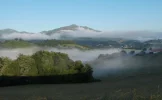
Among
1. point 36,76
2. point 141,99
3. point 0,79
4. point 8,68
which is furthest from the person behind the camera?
point 8,68

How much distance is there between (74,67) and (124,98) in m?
48.3

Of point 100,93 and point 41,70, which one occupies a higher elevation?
point 41,70

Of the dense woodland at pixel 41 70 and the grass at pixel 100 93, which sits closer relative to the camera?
the grass at pixel 100 93

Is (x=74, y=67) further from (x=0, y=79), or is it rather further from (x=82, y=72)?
(x=0, y=79)

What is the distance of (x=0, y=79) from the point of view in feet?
179

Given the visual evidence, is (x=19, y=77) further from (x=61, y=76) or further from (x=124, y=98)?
(x=124, y=98)

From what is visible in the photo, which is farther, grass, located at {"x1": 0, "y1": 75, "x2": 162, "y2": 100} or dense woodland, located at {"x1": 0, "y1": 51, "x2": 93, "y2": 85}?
dense woodland, located at {"x1": 0, "y1": 51, "x2": 93, "y2": 85}

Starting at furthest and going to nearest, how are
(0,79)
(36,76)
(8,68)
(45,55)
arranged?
1. (45,55)
2. (8,68)
3. (36,76)
4. (0,79)

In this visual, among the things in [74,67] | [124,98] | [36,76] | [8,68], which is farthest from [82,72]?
[124,98]

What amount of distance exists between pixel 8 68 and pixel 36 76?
729 cm

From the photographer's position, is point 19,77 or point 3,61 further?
point 3,61

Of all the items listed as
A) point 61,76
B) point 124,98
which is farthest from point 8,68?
point 124,98

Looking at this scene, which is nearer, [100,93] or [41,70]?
[100,93]

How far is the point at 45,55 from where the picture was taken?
245 feet
